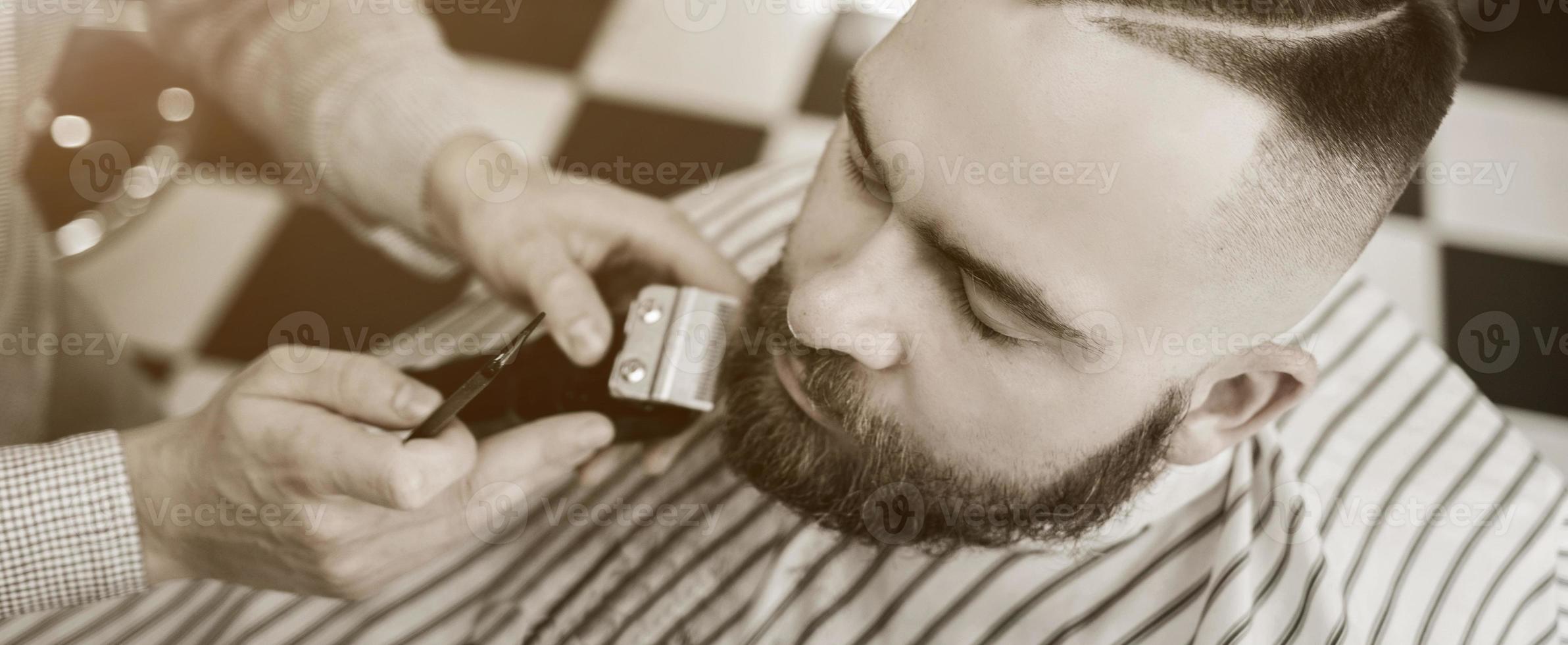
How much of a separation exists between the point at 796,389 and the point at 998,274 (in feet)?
0.94

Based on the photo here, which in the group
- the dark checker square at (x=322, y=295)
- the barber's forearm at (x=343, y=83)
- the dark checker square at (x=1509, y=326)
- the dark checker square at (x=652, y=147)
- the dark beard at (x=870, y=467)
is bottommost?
the dark checker square at (x=322, y=295)

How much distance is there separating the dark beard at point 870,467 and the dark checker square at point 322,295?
119cm

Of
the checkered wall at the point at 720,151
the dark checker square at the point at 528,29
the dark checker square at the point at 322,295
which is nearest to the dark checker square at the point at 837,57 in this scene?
the checkered wall at the point at 720,151

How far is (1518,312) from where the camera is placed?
6.98ft

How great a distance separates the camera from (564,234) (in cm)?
128

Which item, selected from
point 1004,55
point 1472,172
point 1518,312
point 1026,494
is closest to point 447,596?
point 1026,494

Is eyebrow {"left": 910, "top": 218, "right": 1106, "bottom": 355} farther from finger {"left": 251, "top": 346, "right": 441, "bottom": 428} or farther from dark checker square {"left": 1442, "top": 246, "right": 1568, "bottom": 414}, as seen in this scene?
dark checker square {"left": 1442, "top": 246, "right": 1568, "bottom": 414}

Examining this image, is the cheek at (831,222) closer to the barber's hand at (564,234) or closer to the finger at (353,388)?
the barber's hand at (564,234)

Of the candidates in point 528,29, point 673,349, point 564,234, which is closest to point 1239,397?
point 673,349

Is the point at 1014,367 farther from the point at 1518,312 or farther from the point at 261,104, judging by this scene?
the point at 1518,312

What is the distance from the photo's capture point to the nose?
0.91 meters

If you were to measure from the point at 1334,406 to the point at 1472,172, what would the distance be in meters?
1.34

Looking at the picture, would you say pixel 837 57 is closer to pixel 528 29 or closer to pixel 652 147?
pixel 652 147

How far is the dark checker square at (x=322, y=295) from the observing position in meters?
2.08
